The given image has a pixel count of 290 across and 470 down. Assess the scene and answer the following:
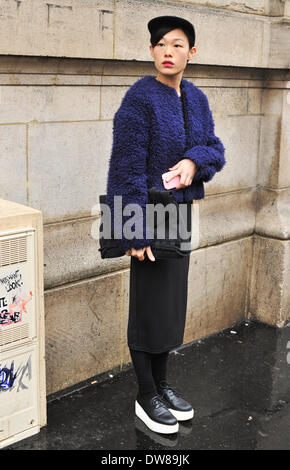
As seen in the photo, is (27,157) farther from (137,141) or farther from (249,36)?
(249,36)

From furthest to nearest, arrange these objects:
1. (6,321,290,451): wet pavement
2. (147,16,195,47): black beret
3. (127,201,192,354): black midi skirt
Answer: (6,321,290,451): wet pavement, (127,201,192,354): black midi skirt, (147,16,195,47): black beret

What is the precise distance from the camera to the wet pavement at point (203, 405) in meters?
3.96

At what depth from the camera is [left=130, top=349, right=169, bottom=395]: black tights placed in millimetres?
4016

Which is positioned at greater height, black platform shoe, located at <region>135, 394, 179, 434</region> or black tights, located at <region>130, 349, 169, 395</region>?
black tights, located at <region>130, 349, 169, 395</region>

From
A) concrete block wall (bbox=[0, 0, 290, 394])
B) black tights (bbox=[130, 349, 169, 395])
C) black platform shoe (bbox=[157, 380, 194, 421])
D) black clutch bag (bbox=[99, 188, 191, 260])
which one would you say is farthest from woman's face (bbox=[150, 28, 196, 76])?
black platform shoe (bbox=[157, 380, 194, 421])

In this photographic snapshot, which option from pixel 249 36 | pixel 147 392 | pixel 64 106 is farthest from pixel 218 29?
pixel 147 392

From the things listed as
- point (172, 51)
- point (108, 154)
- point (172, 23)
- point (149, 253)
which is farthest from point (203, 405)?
point (172, 23)

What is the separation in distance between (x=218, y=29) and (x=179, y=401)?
286 centimetres

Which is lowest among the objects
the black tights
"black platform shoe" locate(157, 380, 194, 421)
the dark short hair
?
"black platform shoe" locate(157, 380, 194, 421)

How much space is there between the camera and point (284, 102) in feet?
18.7

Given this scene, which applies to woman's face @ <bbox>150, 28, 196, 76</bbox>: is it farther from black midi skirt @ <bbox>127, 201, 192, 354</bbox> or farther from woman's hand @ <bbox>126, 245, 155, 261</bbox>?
woman's hand @ <bbox>126, 245, 155, 261</bbox>

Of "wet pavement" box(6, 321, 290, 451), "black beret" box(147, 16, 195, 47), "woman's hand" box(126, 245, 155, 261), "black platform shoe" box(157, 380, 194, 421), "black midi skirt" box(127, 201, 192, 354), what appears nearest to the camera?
"black beret" box(147, 16, 195, 47)

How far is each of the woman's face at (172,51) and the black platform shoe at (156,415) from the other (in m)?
1.99

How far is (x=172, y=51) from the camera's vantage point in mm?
3541
